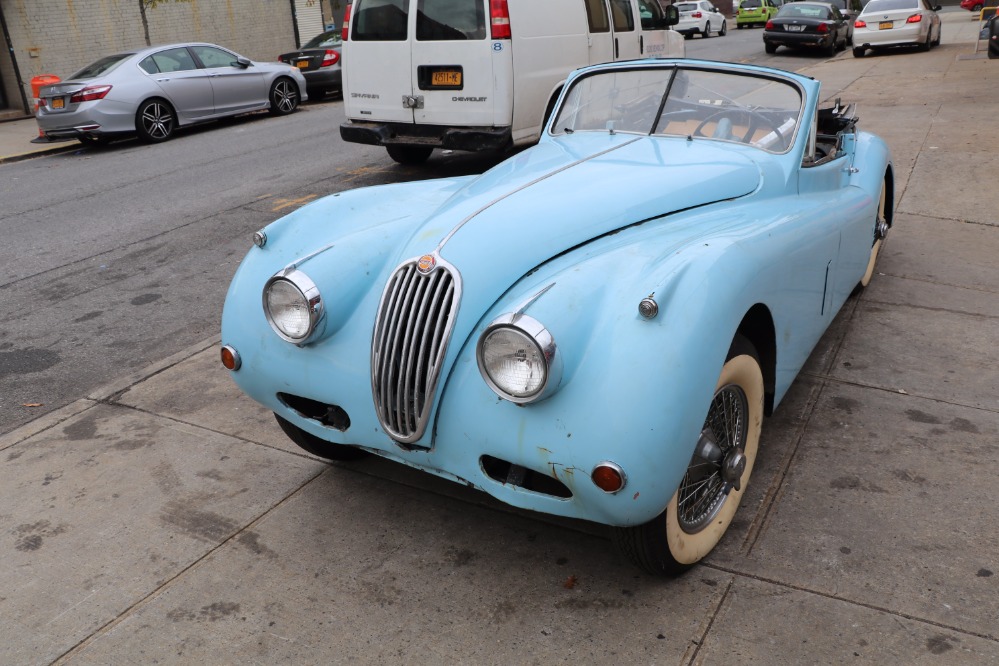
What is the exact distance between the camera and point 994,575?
2.92 m

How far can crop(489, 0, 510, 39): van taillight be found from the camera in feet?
28.2

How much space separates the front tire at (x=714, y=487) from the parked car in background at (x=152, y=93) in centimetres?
1210

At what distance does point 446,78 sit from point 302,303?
6.21 metres

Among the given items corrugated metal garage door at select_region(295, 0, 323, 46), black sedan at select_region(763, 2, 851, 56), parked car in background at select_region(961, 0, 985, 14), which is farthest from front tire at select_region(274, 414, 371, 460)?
parked car in background at select_region(961, 0, 985, 14)

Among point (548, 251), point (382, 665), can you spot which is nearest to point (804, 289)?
point (548, 251)

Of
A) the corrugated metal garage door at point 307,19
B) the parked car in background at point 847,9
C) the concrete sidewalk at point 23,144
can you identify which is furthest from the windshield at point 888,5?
the concrete sidewalk at point 23,144

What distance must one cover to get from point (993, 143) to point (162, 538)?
1007 cm

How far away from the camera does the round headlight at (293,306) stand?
304 cm

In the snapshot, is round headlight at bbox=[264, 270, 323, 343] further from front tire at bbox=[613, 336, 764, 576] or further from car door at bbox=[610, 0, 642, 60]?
car door at bbox=[610, 0, 642, 60]

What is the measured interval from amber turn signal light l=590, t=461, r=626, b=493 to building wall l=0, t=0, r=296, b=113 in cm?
1979

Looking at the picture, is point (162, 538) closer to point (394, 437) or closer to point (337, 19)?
point (394, 437)

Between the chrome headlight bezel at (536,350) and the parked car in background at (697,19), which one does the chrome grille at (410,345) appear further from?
the parked car in background at (697,19)

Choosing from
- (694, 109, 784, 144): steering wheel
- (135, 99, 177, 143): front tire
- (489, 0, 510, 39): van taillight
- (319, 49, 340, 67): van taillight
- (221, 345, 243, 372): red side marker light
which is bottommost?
(135, 99, 177, 143): front tire

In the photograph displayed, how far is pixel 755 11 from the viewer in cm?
3709
